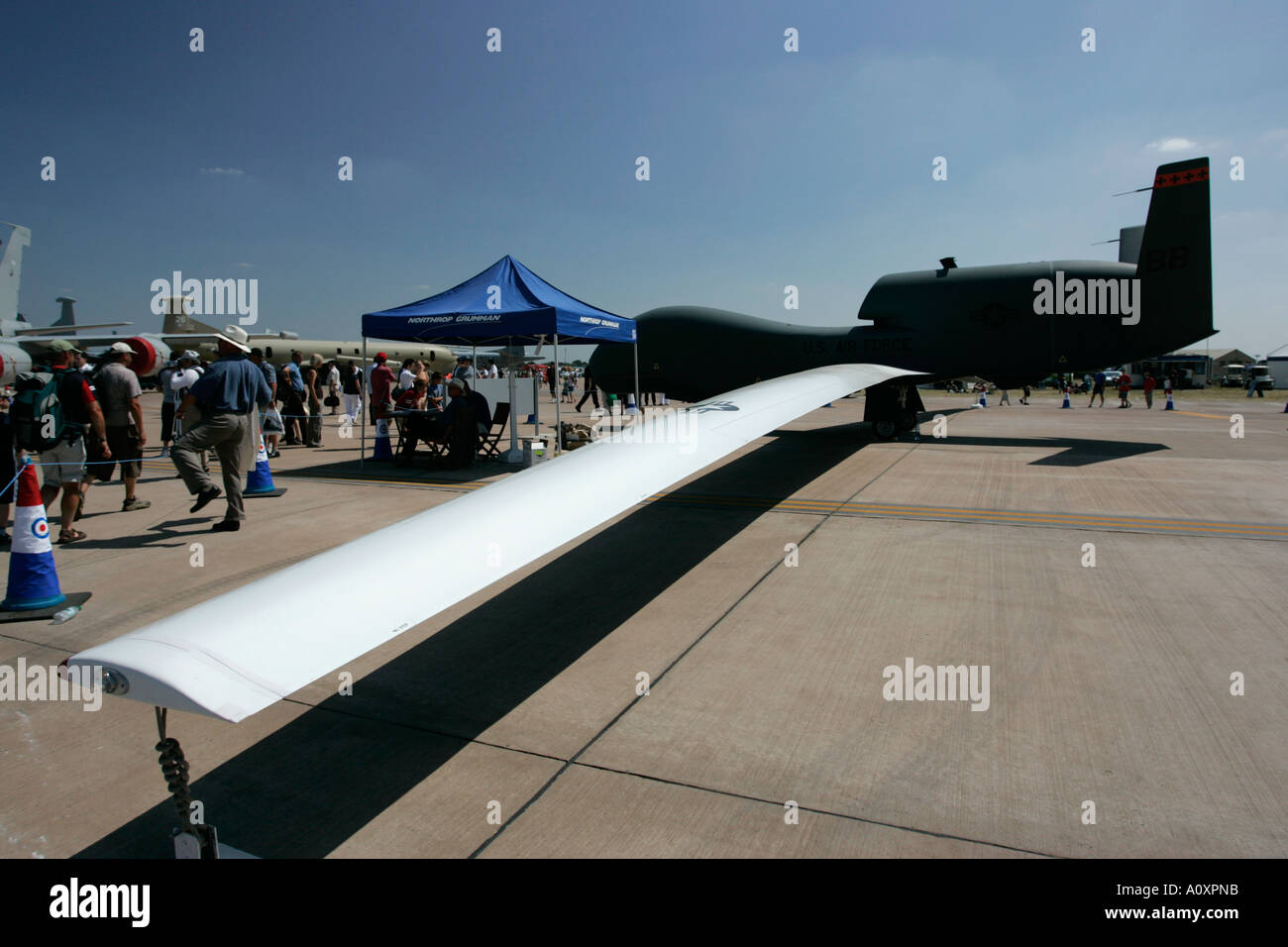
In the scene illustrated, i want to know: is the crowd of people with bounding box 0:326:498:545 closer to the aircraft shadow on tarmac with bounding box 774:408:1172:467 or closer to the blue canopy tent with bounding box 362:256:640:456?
the blue canopy tent with bounding box 362:256:640:456

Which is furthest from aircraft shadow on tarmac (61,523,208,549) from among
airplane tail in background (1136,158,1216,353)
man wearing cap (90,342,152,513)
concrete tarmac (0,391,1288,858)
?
airplane tail in background (1136,158,1216,353)

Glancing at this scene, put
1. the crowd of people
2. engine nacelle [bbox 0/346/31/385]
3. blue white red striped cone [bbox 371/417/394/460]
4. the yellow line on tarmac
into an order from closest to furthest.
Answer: the crowd of people
the yellow line on tarmac
blue white red striped cone [bbox 371/417/394/460]
engine nacelle [bbox 0/346/31/385]

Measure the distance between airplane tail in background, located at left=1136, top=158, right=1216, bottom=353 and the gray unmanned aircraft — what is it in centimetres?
2

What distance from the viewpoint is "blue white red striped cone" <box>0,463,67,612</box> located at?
4926 mm

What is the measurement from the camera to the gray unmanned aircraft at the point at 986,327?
37.7ft

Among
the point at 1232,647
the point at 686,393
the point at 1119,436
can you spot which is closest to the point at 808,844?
the point at 1232,647

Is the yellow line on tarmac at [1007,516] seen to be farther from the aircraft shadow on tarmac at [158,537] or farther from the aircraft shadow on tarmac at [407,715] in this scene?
the aircraft shadow on tarmac at [158,537]

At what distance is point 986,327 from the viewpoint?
13266mm

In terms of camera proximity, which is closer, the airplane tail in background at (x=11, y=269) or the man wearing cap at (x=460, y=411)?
the man wearing cap at (x=460, y=411)

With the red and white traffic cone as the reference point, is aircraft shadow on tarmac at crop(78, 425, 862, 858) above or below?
below

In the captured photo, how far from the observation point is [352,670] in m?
4.13

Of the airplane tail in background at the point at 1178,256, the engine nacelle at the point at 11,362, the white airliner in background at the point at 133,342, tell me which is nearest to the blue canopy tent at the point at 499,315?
the white airliner in background at the point at 133,342
